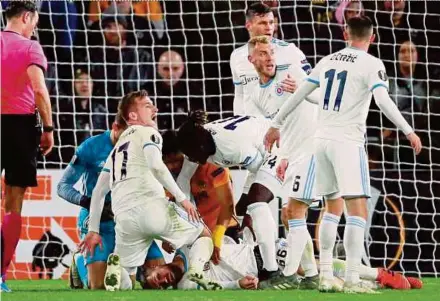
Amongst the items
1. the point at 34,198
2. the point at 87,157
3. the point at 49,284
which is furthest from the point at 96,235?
the point at 34,198

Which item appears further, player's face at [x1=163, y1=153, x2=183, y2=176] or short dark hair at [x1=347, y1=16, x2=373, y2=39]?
player's face at [x1=163, y1=153, x2=183, y2=176]

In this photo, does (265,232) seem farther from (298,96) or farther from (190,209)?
(298,96)

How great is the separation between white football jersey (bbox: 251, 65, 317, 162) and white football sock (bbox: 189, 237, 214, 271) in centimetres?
90

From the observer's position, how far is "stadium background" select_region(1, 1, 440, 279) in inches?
464

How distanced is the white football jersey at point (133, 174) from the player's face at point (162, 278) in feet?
1.70

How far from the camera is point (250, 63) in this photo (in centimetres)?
931

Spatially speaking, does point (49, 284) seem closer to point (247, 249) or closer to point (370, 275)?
point (247, 249)

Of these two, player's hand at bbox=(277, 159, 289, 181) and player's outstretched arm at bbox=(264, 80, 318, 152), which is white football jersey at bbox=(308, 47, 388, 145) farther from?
player's hand at bbox=(277, 159, 289, 181)

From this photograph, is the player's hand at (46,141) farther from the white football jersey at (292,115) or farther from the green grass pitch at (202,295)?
the white football jersey at (292,115)

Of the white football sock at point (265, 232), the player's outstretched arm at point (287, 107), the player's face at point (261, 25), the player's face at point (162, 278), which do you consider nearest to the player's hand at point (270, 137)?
the player's outstretched arm at point (287, 107)

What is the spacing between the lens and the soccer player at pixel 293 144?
8.30m

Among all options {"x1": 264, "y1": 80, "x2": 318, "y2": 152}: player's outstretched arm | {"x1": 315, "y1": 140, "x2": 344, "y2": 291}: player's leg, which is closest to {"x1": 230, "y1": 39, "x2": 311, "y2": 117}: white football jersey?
{"x1": 264, "y1": 80, "x2": 318, "y2": 152}: player's outstretched arm

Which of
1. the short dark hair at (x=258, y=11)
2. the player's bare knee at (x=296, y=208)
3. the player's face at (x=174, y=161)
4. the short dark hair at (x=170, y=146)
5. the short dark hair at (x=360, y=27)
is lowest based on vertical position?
the player's bare knee at (x=296, y=208)

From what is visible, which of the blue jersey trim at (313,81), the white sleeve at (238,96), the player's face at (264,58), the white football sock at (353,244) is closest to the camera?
the white football sock at (353,244)
